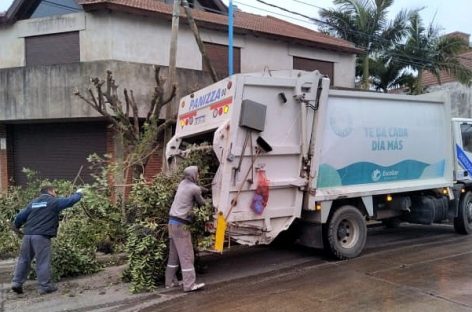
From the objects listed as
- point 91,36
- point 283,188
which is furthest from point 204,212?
point 91,36

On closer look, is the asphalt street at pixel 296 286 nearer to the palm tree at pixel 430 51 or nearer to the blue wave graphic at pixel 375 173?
the blue wave graphic at pixel 375 173

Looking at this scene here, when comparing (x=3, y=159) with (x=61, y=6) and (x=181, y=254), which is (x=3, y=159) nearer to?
(x=61, y=6)

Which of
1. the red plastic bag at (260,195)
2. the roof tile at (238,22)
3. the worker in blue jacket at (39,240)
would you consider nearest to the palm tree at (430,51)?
the roof tile at (238,22)

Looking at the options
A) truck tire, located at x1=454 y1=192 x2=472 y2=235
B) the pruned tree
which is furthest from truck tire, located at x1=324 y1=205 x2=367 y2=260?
the pruned tree

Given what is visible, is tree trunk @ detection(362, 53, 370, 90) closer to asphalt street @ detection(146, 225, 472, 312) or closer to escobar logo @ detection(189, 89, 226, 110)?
asphalt street @ detection(146, 225, 472, 312)

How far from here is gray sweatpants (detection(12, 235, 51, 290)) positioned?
23.6 ft

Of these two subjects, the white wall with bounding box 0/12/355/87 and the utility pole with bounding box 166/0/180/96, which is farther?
the white wall with bounding box 0/12/355/87

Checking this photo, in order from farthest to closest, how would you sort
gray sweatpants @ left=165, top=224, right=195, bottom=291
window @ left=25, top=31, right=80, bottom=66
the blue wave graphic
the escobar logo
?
window @ left=25, top=31, right=80, bottom=66
the blue wave graphic
the escobar logo
gray sweatpants @ left=165, top=224, right=195, bottom=291

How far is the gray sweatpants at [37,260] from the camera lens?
7.19m

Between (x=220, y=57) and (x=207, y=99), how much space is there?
9.09 metres

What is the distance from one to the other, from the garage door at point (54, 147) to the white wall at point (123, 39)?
2017mm

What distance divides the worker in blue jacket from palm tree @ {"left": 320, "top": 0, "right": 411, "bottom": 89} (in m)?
16.5

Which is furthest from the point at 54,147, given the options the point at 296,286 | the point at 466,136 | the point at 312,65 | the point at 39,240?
the point at 466,136

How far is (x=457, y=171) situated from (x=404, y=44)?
12.6 metres
